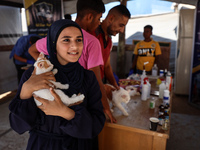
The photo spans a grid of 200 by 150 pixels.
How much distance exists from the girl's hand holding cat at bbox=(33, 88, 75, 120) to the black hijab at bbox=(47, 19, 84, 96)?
10 centimetres

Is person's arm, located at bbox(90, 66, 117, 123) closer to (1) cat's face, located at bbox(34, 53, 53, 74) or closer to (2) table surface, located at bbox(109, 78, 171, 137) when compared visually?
(2) table surface, located at bbox(109, 78, 171, 137)

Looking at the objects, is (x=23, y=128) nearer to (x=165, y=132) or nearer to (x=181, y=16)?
(x=165, y=132)

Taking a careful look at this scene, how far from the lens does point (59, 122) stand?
106cm

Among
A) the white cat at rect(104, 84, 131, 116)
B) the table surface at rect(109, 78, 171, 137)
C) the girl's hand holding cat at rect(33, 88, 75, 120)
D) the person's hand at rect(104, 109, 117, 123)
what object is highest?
the girl's hand holding cat at rect(33, 88, 75, 120)

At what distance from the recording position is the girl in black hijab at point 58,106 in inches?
37.9

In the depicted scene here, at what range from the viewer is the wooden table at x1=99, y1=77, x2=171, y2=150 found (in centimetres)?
166

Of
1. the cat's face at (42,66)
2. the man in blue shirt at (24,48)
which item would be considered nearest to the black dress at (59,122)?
the cat's face at (42,66)

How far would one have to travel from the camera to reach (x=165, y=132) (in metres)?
1.62

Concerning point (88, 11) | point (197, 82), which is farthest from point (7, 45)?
point (197, 82)

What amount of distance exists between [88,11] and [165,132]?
1455mm

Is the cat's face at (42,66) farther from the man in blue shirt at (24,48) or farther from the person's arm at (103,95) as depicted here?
the man in blue shirt at (24,48)

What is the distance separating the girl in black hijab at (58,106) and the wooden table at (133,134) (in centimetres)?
69

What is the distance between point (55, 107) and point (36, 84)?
17 cm

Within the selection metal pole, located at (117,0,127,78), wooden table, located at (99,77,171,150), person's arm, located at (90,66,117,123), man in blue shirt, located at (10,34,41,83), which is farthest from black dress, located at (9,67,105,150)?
metal pole, located at (117,0,127,78)
